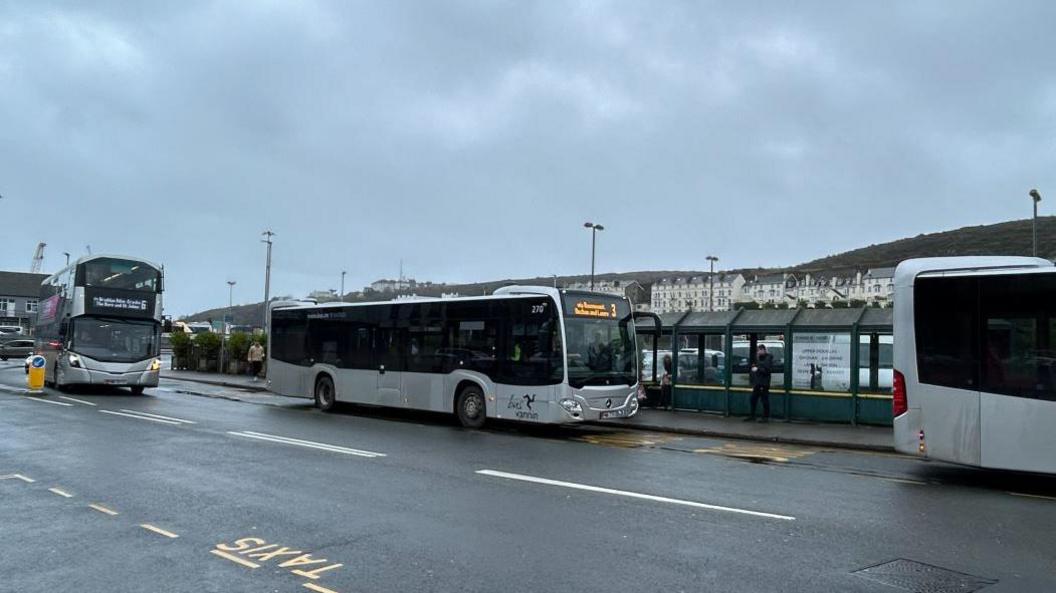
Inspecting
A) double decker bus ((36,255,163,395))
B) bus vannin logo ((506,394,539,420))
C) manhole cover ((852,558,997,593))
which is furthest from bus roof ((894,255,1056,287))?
double decker bus ((36,255,163,395))

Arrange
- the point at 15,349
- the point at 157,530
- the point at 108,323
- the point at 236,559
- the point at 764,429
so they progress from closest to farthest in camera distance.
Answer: the point at 236,559
the point at 157,530
the point at 764,429
the point at 108,323
the point at 15,349

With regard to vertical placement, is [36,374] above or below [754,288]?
below

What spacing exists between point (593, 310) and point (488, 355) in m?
2.43

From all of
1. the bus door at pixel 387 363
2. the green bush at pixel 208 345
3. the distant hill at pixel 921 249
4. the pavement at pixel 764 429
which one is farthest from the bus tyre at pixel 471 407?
the distant hill at pixel 921 249

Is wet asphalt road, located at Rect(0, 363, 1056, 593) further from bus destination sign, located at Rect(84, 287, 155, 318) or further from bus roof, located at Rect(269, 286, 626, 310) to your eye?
bus destination sign, located at Rect(84, 287, 155, 318)

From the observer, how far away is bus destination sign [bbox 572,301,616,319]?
51.4 ft

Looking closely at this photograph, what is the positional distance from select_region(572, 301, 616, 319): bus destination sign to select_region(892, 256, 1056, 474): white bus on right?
Result: 6.00 metres

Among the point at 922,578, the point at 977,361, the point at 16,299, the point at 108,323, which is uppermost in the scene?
the point at 16,299

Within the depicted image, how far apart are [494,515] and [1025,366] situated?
7159 mm

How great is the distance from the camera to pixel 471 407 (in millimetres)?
17031

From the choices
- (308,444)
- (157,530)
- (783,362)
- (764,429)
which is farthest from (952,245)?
(157,530)

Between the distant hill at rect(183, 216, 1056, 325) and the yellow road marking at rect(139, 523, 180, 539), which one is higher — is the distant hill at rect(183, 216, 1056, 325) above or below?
above

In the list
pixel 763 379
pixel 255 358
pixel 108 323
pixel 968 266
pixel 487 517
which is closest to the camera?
pixel 487 517

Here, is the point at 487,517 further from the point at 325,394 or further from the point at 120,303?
the point at 120,303
